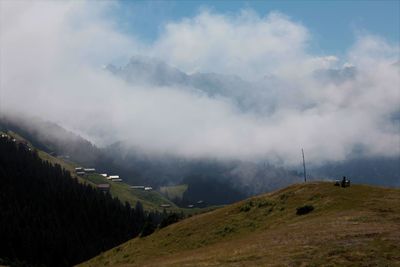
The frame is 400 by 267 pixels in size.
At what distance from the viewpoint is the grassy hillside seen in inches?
1806

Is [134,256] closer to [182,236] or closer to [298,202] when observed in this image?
[182,236]

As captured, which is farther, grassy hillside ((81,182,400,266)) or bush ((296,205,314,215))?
bush ((296,205,314,215))

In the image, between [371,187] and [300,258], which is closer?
[300,258]

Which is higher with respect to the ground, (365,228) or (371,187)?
(371,187)

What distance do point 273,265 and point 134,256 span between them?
1810 inches

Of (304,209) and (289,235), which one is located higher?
(304,209)

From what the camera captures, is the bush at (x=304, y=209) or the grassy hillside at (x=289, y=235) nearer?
the grassy hillside at (x=289, y=235)

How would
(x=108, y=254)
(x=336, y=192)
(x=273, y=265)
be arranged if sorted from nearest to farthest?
(x=273, y=265) < (x=336, y=192) < (x=108, y=254)

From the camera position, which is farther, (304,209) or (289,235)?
(304,209)

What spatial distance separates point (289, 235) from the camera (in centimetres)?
5862

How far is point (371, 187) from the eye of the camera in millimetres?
84938

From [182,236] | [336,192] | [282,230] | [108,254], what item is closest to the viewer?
[282,230]

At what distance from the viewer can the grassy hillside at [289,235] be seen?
45.9 m

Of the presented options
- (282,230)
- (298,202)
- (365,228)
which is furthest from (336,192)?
(365,228)
